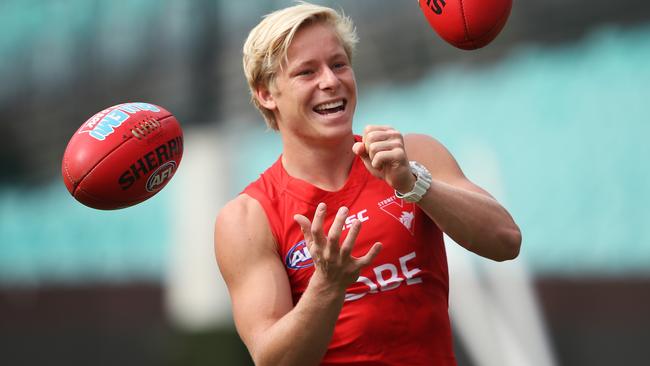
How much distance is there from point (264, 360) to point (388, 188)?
71 cm

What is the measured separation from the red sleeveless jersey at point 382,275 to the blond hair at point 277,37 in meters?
0.44

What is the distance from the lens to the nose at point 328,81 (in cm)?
290

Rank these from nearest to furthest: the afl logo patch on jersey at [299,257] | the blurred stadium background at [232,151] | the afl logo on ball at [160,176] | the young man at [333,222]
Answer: the young man at [333,222] → the afl logo patch on jersey at [299,257] → the afl logo on ball at [160,176] → the blurred stadium background at [232,151]

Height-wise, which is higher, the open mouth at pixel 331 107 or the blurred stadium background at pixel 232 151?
the open mouth at pixel 331 107

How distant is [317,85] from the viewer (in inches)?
116

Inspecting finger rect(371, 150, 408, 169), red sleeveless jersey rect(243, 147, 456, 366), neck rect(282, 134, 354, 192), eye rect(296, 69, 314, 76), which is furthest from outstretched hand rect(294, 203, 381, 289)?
eye rect(296, 69, 314, 76)

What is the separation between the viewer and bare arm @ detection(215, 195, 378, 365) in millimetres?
2455

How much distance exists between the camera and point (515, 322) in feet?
18.2

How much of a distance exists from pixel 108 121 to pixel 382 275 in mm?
1153

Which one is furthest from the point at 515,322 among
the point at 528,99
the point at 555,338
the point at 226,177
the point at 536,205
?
the point at 226,177

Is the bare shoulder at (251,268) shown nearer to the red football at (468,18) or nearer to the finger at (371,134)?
the finger at (371,134)

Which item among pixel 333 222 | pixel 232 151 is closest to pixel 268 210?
pixel 333 222

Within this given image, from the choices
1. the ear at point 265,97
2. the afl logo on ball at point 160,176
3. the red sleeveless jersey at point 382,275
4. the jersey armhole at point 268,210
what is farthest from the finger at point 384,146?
the afl logo on ball at point 160,176

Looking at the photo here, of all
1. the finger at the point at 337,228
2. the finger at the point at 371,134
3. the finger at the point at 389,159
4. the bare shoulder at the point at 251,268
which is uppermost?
the finger at the point at 371,134
